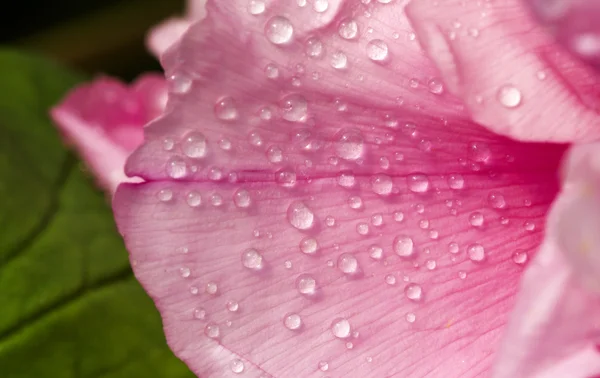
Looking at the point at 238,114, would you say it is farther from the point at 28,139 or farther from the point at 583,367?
the point at 28,139

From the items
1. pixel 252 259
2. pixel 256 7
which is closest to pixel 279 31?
pixel 256 7

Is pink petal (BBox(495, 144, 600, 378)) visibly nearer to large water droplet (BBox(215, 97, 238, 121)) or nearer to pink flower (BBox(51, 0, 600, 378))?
pink flower (BBox(51, 0, 600, 378))

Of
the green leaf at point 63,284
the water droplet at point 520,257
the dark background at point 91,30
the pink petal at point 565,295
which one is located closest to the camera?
the pink petal at point 565,295

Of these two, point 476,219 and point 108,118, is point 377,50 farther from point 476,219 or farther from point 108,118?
point 108,118

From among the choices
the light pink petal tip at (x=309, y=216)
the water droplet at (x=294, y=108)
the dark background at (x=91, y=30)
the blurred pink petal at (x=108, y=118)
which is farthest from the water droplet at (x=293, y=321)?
the dark background at (x=91, y=30)

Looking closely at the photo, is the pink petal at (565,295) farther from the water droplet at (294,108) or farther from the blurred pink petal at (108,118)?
the blurred pink petal at (108,118)

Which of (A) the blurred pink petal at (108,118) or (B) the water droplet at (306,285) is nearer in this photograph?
(B) the water droplet at (306,285)

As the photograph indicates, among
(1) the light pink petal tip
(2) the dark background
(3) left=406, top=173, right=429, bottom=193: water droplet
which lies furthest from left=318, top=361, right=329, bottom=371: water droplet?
(2) the dark background

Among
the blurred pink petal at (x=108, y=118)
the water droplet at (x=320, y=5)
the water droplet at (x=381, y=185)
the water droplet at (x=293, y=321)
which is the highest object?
the water droplet at (x=320, y=5)
